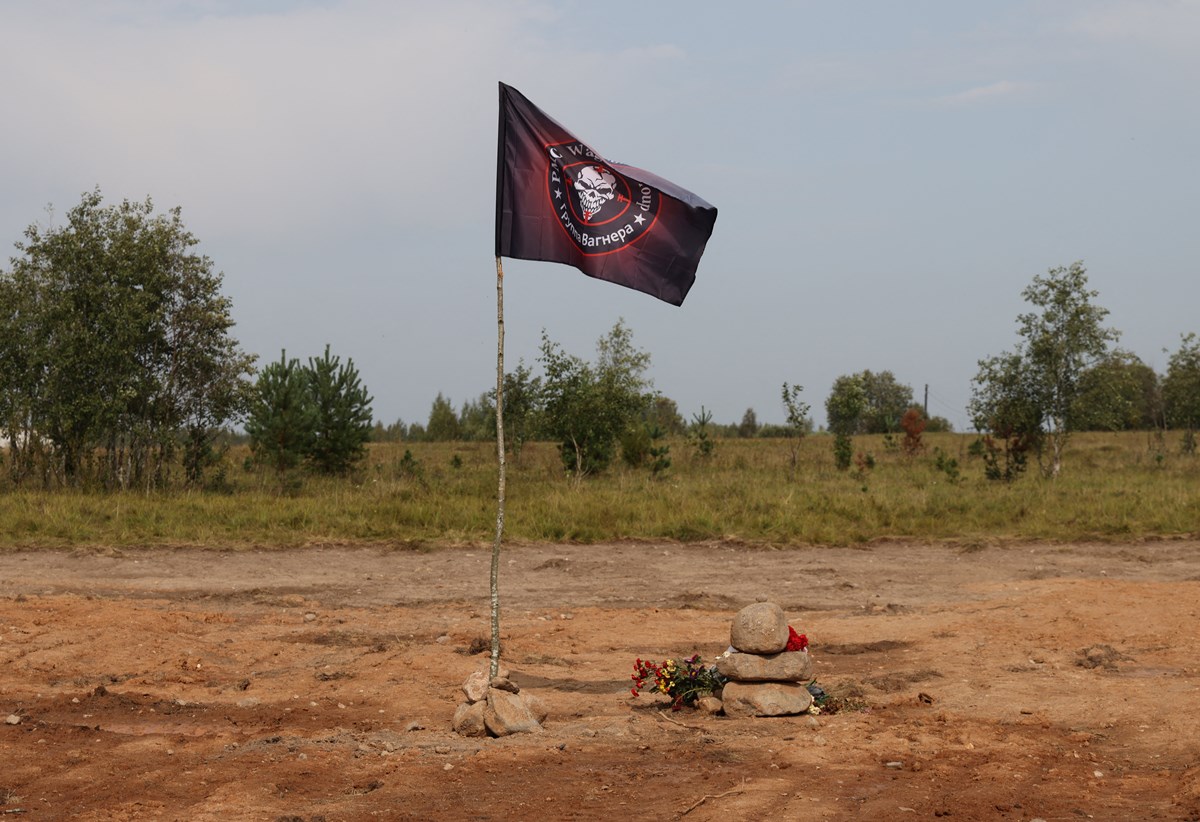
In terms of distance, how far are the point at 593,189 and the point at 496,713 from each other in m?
4.13

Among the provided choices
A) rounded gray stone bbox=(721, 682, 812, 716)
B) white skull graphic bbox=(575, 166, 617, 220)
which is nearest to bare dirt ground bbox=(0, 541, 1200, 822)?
rounded gray stone bbox=(721, 682, 812, 716)

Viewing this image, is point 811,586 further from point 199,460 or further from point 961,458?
point 961,458

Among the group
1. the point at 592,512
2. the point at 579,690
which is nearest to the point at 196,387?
the point at 592,512

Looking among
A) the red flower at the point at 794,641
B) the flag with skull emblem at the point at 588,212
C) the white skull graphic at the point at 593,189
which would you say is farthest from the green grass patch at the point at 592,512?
the white skull graphic at the point at 593,189

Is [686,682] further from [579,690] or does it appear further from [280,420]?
[280,420]

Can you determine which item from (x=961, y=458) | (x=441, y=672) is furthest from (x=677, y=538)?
(x=961, y=458)

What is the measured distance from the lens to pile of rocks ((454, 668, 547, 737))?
8445 mm

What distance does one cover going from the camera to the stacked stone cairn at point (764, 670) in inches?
352

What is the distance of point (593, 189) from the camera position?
916cm

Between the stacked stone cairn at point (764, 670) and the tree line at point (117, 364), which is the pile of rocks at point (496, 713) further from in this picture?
the tree line at point (117, 364)

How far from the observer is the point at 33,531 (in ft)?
60.6

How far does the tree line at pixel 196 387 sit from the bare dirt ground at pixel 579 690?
19.7ft

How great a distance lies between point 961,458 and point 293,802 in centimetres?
3235

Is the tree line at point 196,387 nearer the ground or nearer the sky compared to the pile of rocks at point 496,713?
nearer the sky
